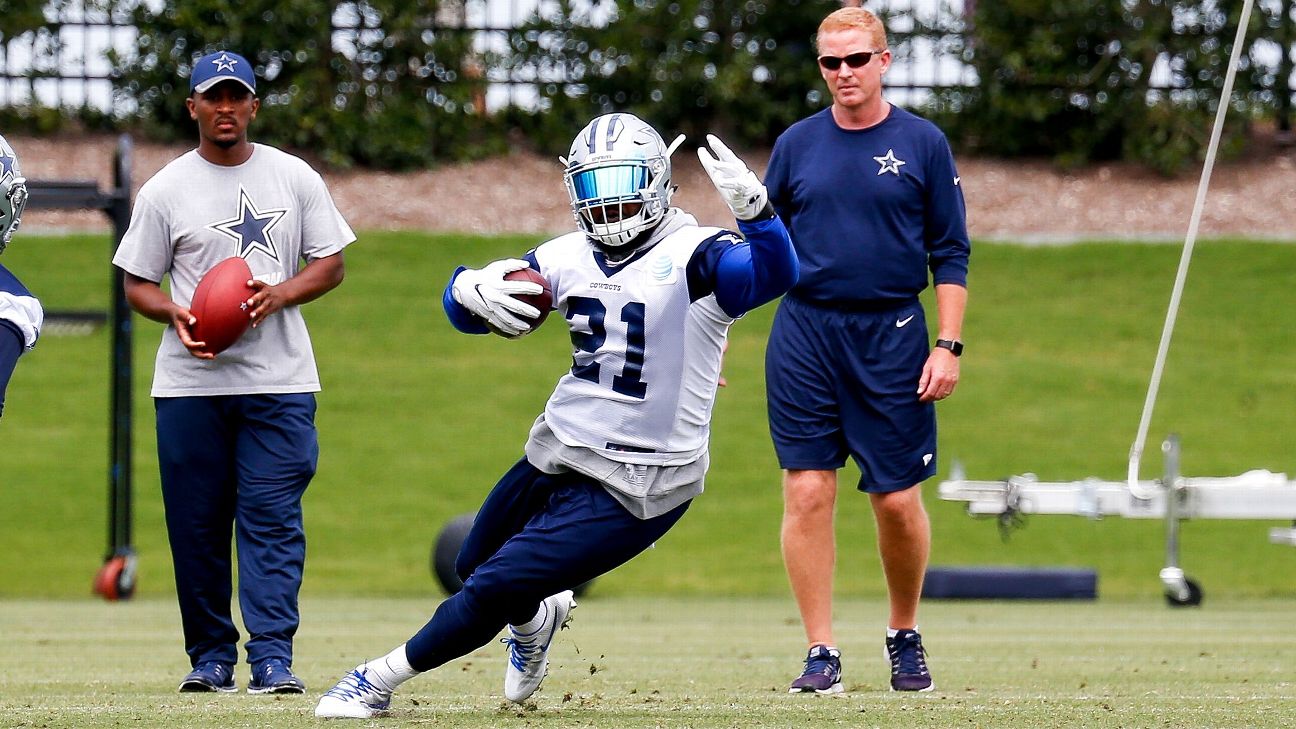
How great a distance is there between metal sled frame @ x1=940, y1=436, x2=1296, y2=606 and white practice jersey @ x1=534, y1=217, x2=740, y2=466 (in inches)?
235

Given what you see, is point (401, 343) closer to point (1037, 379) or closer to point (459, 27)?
point (459, 27)

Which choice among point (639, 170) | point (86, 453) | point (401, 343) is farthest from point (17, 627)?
point (401, 343)

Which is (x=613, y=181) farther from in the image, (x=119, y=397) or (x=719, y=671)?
(x=119, y=397)

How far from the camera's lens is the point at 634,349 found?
4812mm

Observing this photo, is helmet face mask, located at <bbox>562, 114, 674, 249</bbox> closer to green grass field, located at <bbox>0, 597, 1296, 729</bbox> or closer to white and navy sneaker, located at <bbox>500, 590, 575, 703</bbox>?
white and navy sneaker, located at <bbox>500, 590, 575, 703</bbox>

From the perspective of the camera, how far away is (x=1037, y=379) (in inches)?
639

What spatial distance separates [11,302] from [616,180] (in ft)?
4.49

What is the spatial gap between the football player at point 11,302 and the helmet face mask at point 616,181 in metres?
1.23

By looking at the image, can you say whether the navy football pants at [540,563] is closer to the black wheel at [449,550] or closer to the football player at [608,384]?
the football player at [608,384]

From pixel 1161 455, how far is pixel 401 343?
6038 millimetres

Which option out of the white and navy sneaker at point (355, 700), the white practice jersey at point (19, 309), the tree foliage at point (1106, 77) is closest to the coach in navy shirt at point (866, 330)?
the white and navy sneaker at point (355, 700)

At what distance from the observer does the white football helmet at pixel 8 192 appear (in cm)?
470

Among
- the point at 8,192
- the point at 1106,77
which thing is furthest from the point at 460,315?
the point at 1106,77

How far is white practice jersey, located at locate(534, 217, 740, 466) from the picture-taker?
15.8 feet
